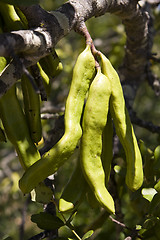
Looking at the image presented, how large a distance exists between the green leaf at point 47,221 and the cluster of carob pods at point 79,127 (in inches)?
6.4

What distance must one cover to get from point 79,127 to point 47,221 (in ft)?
1.33

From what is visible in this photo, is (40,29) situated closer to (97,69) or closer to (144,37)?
(97,69)

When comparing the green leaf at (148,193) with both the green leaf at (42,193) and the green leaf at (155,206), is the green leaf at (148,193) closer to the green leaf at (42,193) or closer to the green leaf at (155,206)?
the green leaf at (155,206)

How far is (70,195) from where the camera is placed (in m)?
1.09

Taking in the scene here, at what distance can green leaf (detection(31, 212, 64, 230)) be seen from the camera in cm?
119

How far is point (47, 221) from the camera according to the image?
120 centimetres

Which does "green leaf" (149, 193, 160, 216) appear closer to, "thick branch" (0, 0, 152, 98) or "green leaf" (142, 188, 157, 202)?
"green leaf" (142, 188, 157, 202)

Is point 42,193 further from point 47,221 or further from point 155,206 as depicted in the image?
point 155,206

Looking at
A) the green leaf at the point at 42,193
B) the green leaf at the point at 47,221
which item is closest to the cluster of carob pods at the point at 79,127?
the green leaf at the point at 42,193

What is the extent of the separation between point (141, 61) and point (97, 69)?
954mm

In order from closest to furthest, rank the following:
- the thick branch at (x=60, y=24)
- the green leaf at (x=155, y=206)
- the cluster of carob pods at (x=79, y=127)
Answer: the thick branch at (x=60, y=24) < the cluster of carob pods at (x=79, y=127) < the green leaf at (x=155, y=206)

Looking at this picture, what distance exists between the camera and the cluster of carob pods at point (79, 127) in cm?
96

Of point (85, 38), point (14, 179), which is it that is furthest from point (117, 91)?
point (14, 179)

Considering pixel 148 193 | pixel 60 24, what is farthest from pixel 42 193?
pixel 60 24
